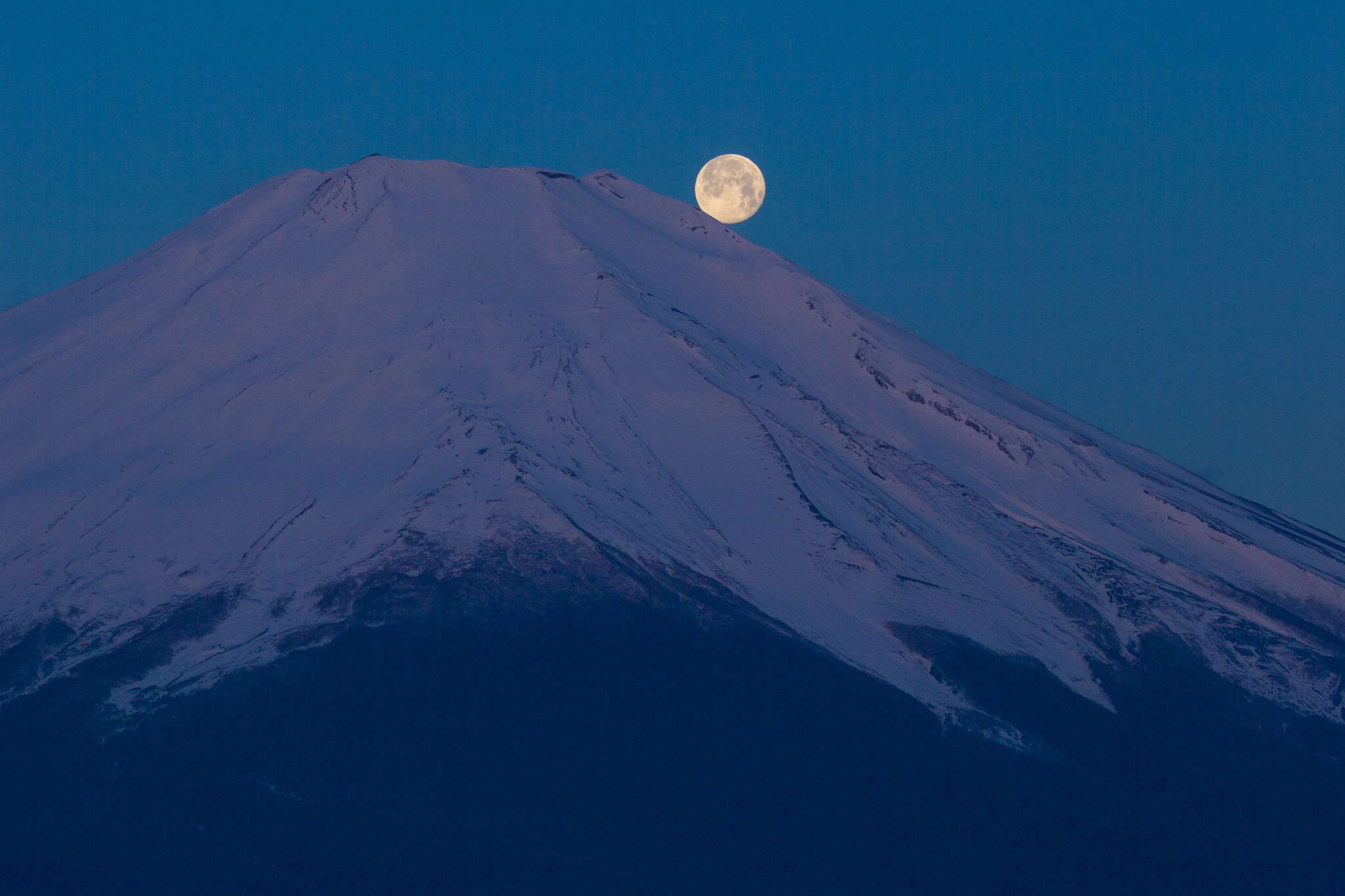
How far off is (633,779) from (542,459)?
1771 cm

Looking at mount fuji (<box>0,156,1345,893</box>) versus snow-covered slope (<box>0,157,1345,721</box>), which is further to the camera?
snow-covered slope (<box>0,157,1345,721</box>)

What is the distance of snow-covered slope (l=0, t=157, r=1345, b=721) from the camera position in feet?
193

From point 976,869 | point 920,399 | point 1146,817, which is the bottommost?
point 976,869

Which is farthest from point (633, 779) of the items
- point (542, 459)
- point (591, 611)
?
point (542, 459)

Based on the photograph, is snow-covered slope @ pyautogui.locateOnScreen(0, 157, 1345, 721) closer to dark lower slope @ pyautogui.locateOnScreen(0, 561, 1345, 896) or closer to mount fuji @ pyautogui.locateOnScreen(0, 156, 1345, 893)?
mount fuji @ pyautogui.locateOnScreen(0, 156, 1345, 893)

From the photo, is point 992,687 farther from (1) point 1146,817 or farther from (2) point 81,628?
(2) point 81,628

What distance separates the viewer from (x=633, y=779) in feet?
169

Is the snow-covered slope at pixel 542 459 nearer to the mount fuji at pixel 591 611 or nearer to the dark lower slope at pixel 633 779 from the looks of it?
the mount fuji at pixel 591 611

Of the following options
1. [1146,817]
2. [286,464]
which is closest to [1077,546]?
[1146,817]

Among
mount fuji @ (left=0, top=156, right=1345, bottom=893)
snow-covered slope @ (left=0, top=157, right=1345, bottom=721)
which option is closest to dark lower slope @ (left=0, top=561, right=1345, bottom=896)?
mount fuji @ (left=0, top=156, right=1345, bottom=893)

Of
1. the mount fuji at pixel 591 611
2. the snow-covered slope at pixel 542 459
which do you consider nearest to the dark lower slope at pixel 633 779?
the mount fuji at pixel 591 611

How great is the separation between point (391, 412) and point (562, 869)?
28.5 meters

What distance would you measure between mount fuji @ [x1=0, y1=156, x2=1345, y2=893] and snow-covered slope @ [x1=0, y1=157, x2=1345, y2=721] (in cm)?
25

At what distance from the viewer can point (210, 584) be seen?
5769 cm
